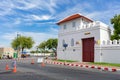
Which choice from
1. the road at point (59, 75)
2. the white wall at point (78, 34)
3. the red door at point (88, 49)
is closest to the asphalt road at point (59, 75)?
the road at point (59, 75)

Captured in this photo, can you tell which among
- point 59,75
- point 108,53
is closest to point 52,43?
point 108,53

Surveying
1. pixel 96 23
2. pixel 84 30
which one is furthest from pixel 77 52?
pixel 96 23

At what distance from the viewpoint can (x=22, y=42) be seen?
72.2 m

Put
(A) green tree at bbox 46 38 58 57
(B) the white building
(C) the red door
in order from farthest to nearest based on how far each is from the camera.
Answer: (A) green tree at bbox 46 38 58 57 < (C) the red door < (B) the white building

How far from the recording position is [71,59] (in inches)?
1300

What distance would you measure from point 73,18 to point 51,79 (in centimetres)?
2390

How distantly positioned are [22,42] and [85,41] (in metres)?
45.6

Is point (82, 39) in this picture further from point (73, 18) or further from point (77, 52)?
point (73, 18)

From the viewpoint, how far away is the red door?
2899 centimetres

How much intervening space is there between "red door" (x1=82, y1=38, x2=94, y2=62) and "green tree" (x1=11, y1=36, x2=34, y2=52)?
44.8m

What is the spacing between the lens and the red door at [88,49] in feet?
95.1

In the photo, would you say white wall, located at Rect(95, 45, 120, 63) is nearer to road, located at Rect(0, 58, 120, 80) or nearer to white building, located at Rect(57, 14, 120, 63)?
white building, located at Rect(57, 14, 120, 63)

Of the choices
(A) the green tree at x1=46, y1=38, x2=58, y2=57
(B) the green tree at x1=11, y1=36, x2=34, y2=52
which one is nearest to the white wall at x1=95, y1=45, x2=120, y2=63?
(B) the green tree at x1=11, y1=36, x2=34, y2=52

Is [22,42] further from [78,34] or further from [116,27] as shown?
[116,27]
